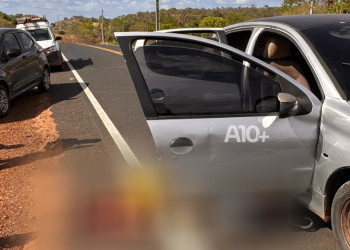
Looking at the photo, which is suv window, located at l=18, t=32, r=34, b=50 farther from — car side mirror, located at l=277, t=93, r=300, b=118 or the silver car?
car side mirror, located at l=277, t=93, r=300, b=118

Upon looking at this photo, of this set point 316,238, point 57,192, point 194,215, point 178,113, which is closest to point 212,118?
point 178,113

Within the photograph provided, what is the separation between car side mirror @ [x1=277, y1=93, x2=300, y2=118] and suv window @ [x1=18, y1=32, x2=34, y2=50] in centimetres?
788

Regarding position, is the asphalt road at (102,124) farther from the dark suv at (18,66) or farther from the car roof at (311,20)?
the car roof at (311,20)

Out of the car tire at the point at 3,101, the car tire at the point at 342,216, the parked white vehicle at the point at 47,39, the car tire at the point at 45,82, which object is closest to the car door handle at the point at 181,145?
the car tire at the point at 342,216

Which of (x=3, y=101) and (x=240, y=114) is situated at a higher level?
(x=240, y=114)

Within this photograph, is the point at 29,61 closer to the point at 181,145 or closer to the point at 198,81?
the point at 198,81

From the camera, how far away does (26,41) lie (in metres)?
9.34

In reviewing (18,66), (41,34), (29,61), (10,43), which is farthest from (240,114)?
(41,34)

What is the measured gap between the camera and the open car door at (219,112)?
112 inches

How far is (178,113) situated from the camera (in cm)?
287

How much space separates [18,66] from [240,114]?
6934mm

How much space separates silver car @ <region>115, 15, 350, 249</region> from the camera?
2824 millimetres

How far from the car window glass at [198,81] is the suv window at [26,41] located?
7207mm

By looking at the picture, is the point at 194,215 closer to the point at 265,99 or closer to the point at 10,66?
the point at 265,99
